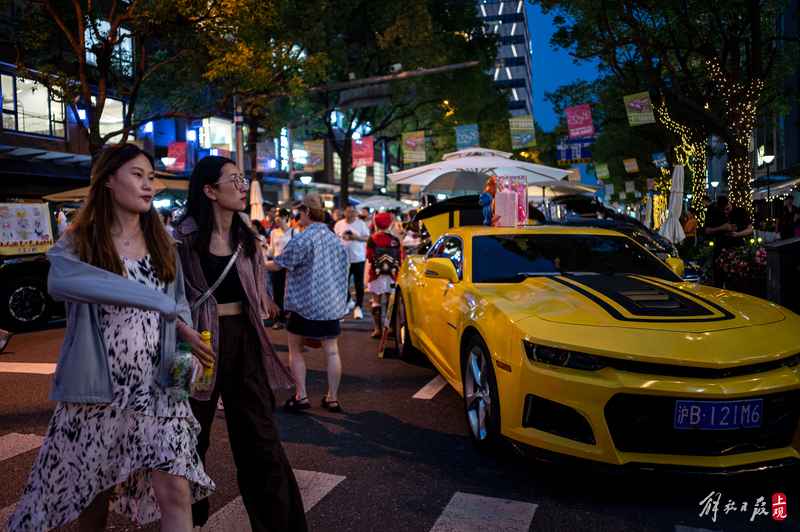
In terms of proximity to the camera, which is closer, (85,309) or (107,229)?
(85,309)

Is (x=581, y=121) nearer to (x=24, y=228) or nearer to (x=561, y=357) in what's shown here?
(x=24, y=228)

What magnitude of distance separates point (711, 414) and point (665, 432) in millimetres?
241

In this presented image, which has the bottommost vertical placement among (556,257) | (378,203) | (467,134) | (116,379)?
(116,379)

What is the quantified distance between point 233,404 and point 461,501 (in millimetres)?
1419

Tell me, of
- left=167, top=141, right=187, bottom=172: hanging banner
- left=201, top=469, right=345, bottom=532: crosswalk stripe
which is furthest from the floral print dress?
left=167, top=141, right=187, bottom=172: hanging banner

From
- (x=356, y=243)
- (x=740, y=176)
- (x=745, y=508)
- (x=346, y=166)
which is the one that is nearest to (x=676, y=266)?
(x=745, y=508)

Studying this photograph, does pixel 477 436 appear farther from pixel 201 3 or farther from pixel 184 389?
pixel 201 3

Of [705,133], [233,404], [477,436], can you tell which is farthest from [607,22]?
[233,404]

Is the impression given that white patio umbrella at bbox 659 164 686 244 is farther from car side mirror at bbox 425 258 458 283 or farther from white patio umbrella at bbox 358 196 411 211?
white patio umbrella at bbox 358 196 411 211

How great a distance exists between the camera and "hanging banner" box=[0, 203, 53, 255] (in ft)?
33.9

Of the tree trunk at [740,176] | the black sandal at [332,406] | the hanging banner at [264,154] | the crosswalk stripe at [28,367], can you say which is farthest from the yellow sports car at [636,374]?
the hanging banner at [264,154]

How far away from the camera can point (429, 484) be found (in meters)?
4.01

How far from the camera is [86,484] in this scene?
2330mm

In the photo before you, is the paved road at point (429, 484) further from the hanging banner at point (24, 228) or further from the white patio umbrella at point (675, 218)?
the white patio umbrella at point (675, 218)
